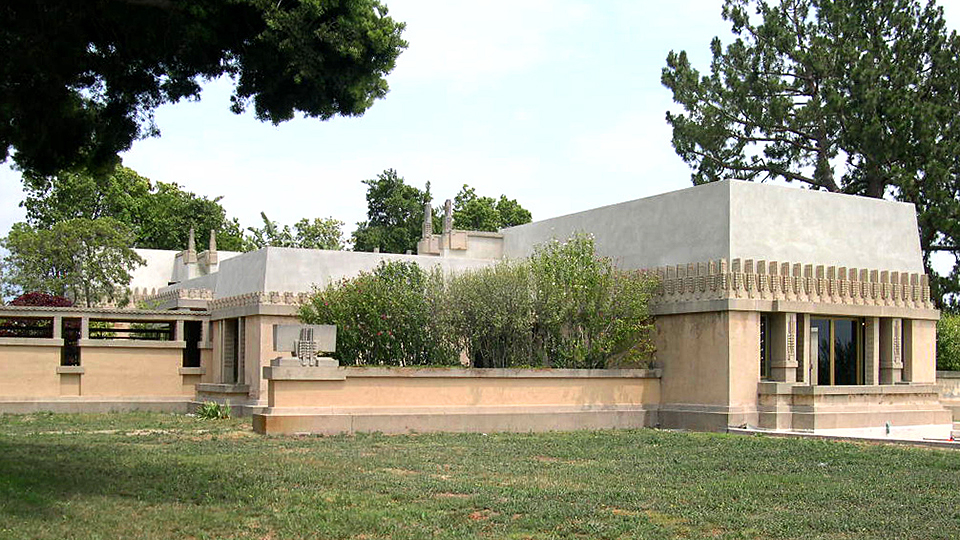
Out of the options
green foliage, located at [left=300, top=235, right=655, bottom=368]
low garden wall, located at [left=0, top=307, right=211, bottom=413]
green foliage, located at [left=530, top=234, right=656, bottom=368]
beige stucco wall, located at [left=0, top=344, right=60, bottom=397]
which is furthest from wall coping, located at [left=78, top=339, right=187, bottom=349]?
green foliage, located at [left=530, top=234, right=656, bottom=368]

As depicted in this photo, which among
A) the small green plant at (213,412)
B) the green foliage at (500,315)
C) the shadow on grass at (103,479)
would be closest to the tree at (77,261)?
the small green plant at (213,412)

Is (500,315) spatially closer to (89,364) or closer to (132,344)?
(132,344)

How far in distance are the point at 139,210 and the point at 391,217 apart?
50.1 ft

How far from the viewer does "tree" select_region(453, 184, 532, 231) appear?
2488 inches

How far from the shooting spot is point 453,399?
24297mm

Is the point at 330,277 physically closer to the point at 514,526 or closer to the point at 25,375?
the point at 25,375

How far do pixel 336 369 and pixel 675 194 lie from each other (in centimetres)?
1021

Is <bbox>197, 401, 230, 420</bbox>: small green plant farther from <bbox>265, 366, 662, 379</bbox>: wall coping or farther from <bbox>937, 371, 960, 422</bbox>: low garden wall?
<bbox>937, 371, 960, 422</bbox>: low garden wall

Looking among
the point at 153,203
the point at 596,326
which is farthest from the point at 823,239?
the point at 153,203

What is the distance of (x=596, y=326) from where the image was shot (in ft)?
87.0

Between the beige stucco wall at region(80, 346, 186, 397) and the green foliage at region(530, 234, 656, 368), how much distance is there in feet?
39.0

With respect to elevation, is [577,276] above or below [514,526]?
above

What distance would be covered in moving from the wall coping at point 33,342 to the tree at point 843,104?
2679 centimetres

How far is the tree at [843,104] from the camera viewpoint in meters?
40.8
